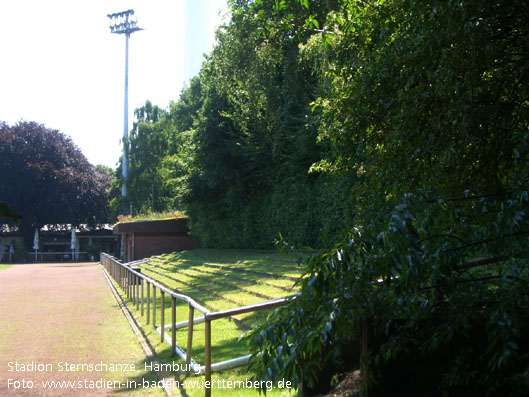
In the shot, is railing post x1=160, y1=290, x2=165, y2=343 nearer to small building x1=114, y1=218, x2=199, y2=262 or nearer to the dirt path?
the dirt path

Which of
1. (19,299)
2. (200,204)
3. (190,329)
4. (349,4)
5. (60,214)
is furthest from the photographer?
(60,214)

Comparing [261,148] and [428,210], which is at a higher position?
A: [261,148]

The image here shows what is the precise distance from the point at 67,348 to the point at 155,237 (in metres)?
26.4

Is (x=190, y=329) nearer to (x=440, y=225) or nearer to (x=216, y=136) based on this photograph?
(x=440, y=225)

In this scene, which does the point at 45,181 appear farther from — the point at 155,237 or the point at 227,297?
the point at 227,297

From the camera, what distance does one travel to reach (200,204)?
29.0 metres

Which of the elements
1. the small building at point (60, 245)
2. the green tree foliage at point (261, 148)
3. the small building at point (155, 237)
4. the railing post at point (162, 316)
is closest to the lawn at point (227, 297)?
the railing post at point (162, 316)

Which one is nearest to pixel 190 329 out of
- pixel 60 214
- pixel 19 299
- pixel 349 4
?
pixel 349 4

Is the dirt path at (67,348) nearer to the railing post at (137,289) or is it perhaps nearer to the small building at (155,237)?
the railing post at (137,289)

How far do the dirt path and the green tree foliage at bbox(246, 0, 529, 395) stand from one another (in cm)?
302

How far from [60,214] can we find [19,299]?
35326 mm

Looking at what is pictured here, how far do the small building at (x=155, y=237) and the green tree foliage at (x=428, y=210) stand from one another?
28884mm

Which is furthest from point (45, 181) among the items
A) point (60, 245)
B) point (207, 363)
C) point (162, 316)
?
point (207, 363)

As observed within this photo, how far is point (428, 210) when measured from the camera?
3037 millimetres
